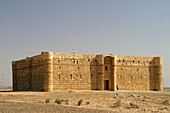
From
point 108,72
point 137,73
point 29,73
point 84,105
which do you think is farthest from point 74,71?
point 84,105

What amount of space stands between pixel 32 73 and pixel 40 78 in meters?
3.53

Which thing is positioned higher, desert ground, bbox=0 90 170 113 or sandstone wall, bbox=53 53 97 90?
sandstone wall, bbox=53 53 97 90

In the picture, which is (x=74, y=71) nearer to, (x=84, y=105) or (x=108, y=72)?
(x=108, y=72)

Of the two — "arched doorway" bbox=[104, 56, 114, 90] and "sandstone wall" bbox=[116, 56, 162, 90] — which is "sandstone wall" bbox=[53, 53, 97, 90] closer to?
"arched doorway" bbox=[104, 56, 114, 90]

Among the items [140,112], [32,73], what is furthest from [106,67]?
[140,112]

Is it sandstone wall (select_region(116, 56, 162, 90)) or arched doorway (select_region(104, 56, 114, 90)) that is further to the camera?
sandstone wall (select_region(116, 56, 162, 90))

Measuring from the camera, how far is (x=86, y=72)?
128 ft

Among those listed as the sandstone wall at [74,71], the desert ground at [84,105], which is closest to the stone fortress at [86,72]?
the sandstone wall at [74,71]

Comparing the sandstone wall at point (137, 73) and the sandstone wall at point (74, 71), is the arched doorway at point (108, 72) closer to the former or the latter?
the sandstone wall at point (137, 73)

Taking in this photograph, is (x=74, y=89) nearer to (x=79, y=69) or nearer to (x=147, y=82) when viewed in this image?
(x=79, y=69)

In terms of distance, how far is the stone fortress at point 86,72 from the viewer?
36906 millimetres

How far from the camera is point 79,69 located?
38.5m

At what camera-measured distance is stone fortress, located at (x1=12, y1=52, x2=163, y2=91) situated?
36.9 m

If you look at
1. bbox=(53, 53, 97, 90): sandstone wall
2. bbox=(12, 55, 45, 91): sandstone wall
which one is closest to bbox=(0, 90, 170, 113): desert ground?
bbox=(53, 53, 97, 90): sandstone wall
